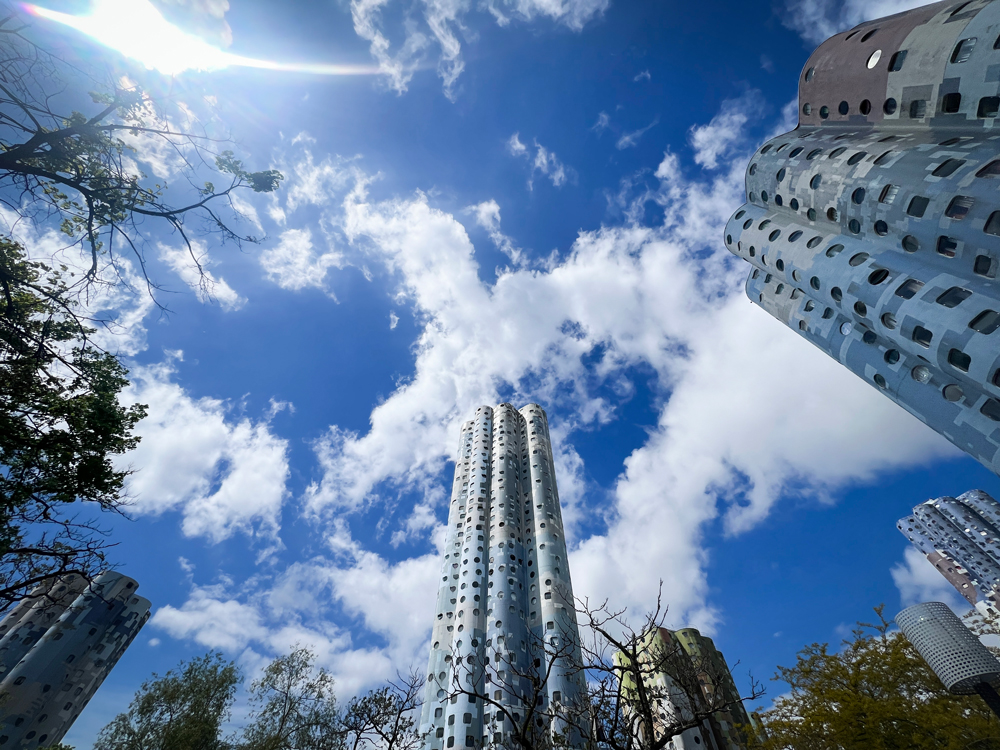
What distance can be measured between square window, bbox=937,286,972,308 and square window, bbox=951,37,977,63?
43.7 feet

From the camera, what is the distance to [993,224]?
2048 centimetres

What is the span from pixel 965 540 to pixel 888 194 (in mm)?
90414

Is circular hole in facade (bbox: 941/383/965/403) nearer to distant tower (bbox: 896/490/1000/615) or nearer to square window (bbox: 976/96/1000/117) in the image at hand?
square window (bbox: 976/96/1000/117)

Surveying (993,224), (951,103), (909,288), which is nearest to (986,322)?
(909,288)

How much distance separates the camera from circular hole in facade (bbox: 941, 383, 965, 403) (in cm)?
2366

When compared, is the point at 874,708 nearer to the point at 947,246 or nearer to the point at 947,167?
the point at 947,246

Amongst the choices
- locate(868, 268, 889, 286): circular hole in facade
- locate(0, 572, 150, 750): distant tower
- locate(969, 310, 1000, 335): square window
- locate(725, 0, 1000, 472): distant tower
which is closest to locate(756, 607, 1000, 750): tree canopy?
locate(725, 0, 1000, 472): distant tower

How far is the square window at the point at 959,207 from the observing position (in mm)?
21406

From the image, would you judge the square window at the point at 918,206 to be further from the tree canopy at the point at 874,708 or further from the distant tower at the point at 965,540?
the distant tower at the point at 965,540

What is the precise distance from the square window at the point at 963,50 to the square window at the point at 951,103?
1832 millimetres

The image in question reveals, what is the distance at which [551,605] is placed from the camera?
4528cm

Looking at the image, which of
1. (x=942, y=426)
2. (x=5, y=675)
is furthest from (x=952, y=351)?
(x=5, y=675)

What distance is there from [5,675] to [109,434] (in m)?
39.9

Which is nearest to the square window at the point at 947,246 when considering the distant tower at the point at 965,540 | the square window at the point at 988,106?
the square window at the point at 988,106
